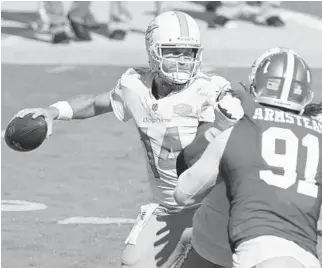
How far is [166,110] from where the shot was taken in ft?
23.6

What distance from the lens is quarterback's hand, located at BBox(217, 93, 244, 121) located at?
17.7 feet

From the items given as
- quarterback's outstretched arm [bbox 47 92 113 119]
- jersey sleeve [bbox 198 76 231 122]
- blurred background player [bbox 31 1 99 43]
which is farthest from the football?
blurred background player [bbox 31 1 99 43]

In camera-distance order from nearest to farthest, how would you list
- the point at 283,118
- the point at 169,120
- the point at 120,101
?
the point at 283,118
the point at 169,120
the point at 120,101

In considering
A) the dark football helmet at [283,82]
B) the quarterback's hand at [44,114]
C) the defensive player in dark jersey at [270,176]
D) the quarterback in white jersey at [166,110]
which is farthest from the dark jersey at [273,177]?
the quarterback's hand at [44,114]

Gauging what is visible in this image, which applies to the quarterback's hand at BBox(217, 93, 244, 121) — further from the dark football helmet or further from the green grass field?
the green grass field

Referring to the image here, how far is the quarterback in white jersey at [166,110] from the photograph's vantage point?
704 centimetres

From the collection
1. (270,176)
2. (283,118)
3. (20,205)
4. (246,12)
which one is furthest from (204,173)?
(246,12)

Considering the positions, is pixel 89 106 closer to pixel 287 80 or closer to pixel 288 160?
pixel 287 80

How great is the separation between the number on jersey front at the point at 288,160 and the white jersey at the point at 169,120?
1.81 m

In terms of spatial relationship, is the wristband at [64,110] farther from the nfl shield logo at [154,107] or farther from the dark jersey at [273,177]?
the dark jersey at [273,177]

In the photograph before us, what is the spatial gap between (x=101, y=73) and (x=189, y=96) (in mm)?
11533

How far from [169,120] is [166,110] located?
7 cm

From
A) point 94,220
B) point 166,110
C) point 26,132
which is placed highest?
point 166,110

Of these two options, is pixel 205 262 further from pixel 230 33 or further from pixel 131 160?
pixel 230 33
